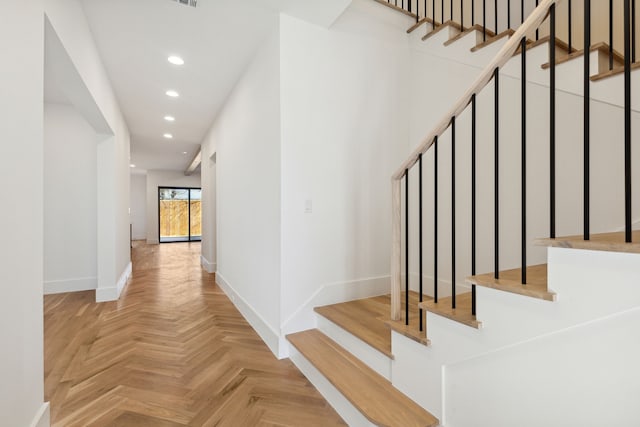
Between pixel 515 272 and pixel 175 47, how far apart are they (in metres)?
3.45

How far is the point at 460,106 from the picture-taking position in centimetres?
147

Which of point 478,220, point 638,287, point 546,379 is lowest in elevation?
point 546,379

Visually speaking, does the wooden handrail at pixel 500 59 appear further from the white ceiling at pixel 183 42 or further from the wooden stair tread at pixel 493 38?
the white ceiling at pixel 183 42

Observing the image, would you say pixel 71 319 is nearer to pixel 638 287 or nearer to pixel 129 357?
pixel 129 357

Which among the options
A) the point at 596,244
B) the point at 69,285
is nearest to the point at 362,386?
the point at 596,244

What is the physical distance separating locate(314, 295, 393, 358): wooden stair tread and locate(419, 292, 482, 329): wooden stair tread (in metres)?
0.40

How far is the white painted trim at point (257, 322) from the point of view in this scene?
2.46 meters

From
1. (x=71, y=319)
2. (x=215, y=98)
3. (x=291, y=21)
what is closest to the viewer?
(x=291, y=21)

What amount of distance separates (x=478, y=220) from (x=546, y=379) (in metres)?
1.61

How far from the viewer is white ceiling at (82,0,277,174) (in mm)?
2389

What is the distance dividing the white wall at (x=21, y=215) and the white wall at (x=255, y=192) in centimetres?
143

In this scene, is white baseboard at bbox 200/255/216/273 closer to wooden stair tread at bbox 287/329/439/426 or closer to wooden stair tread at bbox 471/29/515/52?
wooden stair tread at bbox 287/329/439/426

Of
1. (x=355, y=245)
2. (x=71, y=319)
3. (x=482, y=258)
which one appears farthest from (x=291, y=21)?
(x=71, y=319)

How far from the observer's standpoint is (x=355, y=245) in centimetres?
274
